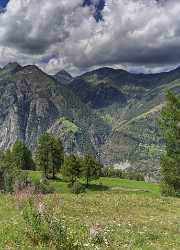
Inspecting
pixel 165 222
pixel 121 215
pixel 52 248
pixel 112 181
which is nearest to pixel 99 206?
pixel 121 215

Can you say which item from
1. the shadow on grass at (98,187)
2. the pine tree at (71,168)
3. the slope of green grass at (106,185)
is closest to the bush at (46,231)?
the slope of green grass at (106,185)

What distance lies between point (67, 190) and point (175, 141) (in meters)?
84.4

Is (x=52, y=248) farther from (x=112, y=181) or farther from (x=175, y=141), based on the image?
(x=112, y=181)

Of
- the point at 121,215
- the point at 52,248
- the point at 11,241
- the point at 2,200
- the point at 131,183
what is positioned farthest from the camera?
the point at 131,183

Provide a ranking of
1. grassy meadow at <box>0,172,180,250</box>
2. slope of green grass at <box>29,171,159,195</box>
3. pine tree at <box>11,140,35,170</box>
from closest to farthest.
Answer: grassy meadow at <box>0,172,180,250</box> < slope of green grass at <box>29,171,159,195</box> < pine tree at <box>11,140,35,170</box>

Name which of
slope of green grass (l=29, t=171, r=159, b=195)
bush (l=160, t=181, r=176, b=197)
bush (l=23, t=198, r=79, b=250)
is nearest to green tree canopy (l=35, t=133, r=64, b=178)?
slope of green grass (l=29, t=171, r=159, b=195)

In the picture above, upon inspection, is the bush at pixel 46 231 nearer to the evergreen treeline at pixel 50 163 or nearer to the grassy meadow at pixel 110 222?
the grassy meadow at pixel 110 222

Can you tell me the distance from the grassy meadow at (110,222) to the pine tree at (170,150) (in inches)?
660

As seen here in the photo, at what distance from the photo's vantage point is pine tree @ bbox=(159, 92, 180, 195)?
53.2m

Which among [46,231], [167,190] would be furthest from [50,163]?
[46,231]

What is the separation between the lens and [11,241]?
53.8 ft

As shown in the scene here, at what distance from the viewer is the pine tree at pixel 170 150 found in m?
53.2

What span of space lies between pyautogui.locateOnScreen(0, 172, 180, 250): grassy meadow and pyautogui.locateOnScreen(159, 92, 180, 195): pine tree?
16773 millimetres

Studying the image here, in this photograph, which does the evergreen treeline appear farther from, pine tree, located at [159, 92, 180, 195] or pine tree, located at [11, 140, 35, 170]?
pine tree, located at [159, 92, 180, 195]
